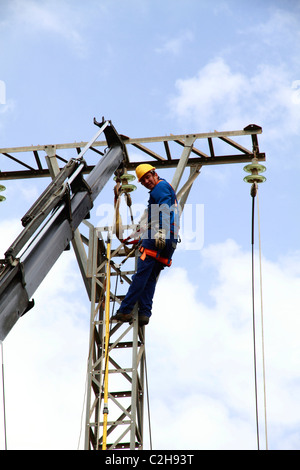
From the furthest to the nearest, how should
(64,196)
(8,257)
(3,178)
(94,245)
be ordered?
(3,178), (94,245), (64,196), (8,257)

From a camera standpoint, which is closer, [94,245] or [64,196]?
[64,196]

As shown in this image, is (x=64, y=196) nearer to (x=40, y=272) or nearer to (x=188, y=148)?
(x=40, y=272)

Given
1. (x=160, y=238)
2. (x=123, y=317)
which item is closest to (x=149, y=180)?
(x=160, y=238)

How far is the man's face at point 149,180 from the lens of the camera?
13055mm

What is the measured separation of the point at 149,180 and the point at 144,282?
141cm

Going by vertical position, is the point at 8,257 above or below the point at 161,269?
below

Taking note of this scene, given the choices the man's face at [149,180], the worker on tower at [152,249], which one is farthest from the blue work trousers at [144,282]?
the man's face at [149,180]

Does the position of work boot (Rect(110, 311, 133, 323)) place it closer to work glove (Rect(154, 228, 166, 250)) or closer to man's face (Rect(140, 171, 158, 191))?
work glove (Rect(154, 228, 166, 250))

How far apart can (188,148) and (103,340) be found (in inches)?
130

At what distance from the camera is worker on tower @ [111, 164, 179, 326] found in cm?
1272

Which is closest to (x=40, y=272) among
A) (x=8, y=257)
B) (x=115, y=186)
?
(x=8, y=257)

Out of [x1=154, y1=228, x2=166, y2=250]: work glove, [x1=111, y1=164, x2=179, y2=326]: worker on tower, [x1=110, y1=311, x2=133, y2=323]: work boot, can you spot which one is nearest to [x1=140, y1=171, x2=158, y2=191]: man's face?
[x1=111, y1=164, x2=179, y2=326]: worker on tower
